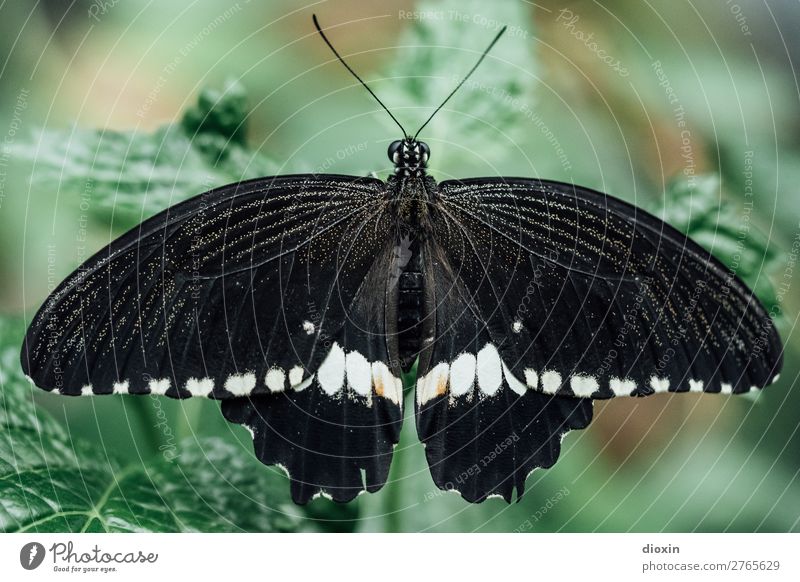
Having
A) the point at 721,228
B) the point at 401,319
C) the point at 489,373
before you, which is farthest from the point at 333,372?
the point at 721,228

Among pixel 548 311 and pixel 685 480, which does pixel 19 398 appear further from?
pixel 685 480

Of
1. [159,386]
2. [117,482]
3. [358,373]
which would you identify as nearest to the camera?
[159,386]

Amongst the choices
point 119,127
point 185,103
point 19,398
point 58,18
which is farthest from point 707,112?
point 19,398

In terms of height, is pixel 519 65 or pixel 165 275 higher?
pixel 519 65

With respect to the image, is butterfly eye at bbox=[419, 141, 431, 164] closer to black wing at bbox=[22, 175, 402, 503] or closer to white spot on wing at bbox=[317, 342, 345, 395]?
black wing at bbox=[22, 175, 402, 503]

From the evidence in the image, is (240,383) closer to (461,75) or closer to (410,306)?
(410,306)
